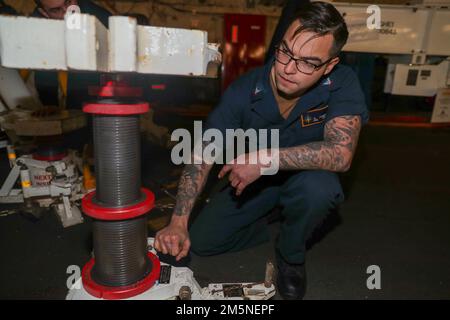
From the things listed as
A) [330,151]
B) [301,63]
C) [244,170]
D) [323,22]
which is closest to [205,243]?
[244,170]

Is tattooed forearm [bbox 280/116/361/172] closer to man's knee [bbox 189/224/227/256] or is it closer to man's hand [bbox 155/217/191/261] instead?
man's hand [bbox 155/217/191/261]

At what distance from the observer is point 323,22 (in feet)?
3.78

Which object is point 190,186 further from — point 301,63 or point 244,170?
point 301,63

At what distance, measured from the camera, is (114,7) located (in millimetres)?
4887

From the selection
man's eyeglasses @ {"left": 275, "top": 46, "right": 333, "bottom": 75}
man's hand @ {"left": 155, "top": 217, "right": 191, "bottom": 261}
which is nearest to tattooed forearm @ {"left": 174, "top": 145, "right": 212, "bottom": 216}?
man's hand @ {"left": 155, "top": 217, "right": 191, "bottom": 261}

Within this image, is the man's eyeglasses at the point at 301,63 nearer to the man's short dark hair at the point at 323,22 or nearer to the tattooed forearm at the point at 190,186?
the man's short dark hair at the point at 323,22

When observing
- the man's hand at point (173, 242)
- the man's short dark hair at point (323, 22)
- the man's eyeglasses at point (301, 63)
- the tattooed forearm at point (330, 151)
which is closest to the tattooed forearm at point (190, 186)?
the man's hand at point (173, 242)

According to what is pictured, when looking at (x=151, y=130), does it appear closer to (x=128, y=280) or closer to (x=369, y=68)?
(x=128, y=280)

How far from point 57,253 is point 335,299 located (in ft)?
3.93

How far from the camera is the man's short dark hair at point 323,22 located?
Result: 1.15 metres

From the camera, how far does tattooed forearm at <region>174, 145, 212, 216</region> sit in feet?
3.97

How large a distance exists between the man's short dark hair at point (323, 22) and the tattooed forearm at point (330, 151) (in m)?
0.26

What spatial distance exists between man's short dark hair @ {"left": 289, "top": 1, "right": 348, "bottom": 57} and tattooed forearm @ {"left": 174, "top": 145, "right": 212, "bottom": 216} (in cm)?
59

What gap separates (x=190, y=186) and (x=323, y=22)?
0.74 meters
